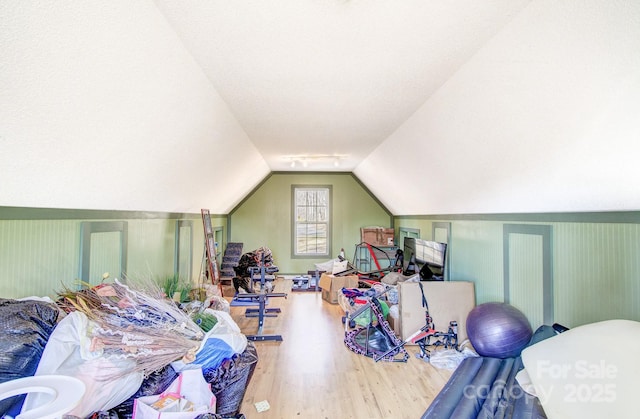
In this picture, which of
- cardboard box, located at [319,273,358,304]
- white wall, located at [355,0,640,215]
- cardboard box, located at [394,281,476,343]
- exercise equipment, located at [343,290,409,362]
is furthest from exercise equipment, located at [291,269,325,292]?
white wall, located at [355,0,640,215]

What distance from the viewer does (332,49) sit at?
6.37 feet

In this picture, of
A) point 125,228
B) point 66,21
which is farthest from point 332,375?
point 66,21

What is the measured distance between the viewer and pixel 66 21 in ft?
3.89

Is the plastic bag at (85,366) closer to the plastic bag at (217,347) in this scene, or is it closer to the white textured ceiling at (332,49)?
the plastic bag at (217,347)

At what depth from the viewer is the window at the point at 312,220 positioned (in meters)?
7.44

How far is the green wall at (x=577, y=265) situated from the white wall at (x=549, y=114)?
117mm

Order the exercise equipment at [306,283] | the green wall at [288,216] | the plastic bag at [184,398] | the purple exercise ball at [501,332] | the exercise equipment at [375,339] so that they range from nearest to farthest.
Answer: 1. the plastic bag at [184,398]
2. the purple exercise ball at [501,332]
3. the exercise equipment at [375,339]
4. the exercise equipment at [306,283]
5. the green wall at [288,216]

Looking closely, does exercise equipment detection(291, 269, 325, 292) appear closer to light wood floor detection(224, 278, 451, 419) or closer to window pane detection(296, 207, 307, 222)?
window pane detection(296, 207, 307, 222)

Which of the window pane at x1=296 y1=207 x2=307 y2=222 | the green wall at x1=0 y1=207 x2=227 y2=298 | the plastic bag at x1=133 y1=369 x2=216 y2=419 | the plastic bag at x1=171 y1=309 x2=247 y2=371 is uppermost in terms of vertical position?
the window pane at x1=296 y1=207 x2=307 y2=222

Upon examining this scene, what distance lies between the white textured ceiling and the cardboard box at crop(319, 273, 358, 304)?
3.13m

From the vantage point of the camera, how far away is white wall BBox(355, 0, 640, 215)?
1.38 m

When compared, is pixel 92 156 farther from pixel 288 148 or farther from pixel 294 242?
pixel 294 242

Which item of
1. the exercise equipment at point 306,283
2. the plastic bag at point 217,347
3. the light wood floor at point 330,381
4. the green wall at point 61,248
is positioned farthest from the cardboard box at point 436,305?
the exercise equipment at point 306,283

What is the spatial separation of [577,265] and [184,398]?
2.78 m
